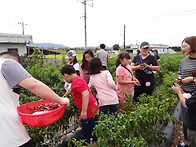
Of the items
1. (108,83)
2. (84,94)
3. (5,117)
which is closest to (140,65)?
(108,83)

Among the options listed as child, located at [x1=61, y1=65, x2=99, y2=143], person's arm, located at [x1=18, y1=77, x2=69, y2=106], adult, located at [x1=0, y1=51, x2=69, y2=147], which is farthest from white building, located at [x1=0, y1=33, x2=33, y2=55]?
person's arm, located at [x1=18, y1=77, x2=69, y2=106]

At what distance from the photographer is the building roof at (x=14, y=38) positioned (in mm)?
11795

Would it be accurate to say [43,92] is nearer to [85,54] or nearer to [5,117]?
[5,117]

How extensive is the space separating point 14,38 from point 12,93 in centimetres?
1286

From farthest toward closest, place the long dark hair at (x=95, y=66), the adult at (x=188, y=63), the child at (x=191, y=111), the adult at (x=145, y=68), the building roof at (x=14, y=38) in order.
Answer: the building roof at (x=14, y=38)
the adult at (x=145, y=68)
the long dark hair at (x=95, y=66)
the adult at (x=188, y=63)
the child at (x=191, y=111)

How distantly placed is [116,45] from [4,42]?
53131 mm

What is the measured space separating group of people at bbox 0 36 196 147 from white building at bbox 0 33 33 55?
10.3 meters

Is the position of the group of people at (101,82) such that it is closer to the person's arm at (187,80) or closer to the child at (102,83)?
the child at (102,83)

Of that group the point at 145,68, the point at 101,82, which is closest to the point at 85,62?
the point at 101,82

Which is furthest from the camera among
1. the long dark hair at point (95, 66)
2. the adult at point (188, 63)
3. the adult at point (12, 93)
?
the long dark hair at point (95, 66)

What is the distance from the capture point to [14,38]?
41.1 feet

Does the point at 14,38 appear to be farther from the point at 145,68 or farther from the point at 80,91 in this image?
the point at 80,91

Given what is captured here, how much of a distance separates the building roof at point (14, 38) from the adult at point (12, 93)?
1216 centimetres

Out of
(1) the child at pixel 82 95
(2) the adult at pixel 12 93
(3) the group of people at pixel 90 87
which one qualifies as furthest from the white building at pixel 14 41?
(2) the adult at pixel 12 93
